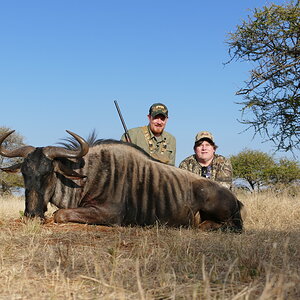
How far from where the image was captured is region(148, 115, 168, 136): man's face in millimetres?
7055

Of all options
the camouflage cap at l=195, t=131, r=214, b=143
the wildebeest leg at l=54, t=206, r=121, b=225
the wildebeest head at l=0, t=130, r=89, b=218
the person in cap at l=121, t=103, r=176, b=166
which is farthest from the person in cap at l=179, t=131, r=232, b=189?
the wildebeest head at l=0, t=130, r=89, b=218

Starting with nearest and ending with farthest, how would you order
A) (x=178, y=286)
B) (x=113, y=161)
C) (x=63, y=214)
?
(x=178, y=286), (x=63, y=214), (x=113, y=161)

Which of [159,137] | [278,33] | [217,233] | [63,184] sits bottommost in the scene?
[217,233]

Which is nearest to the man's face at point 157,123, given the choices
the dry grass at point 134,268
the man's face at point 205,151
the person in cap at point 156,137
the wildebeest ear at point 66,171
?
the person in cap at point 156,137

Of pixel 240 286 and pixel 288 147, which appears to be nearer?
pixel 240 286

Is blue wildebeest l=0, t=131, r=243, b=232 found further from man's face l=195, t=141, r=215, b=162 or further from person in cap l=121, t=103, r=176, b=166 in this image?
person in cap l=121, t=103, r=176, b=166

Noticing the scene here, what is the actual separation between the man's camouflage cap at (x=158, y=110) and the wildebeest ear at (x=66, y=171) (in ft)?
7.21

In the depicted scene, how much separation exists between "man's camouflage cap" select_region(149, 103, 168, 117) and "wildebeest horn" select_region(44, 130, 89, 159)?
206cm

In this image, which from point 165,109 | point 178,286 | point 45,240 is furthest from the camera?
point 165,109

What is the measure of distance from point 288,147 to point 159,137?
6749 mm

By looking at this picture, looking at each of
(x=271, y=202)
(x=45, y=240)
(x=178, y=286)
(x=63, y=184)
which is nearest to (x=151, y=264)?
(x=178, y=286)

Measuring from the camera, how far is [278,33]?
12.2m

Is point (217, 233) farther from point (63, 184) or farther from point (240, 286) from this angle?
point (240, 286)

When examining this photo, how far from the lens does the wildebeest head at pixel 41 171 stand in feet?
15.9
